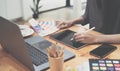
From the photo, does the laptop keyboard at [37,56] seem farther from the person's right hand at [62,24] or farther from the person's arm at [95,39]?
the person's right hand at [62,24]

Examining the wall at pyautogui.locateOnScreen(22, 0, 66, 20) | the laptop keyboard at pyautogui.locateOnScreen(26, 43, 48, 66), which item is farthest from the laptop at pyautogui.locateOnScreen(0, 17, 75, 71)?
the wall at pyautogui.locateOnScreen(22, 0, 66, 20)

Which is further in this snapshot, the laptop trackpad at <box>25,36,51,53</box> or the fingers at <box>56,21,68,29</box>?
the fingers at <box>56,21,68,29</box>

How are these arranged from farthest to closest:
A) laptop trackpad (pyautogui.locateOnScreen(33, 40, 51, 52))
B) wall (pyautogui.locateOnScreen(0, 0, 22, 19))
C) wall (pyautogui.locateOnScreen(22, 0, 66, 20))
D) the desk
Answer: wall (pyautogui.locateOnScreen(22, 0, 66, 20)) → wall (pyautogui.locateOnScreen(0, 0, 22, 19)) → laptop trackpad (pyautogui.locateOnScreen(33, 40, 51, 52)) → the desk

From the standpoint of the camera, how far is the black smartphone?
1255 millimetres

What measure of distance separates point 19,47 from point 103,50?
A: 522 millimetres

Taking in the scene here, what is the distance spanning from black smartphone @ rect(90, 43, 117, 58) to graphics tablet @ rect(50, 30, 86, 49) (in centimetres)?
12

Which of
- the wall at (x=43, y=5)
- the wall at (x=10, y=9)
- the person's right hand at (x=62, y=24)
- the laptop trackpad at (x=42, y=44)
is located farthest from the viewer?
the wall at (x=43, y=5)

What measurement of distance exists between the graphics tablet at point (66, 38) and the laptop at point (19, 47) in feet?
0.36

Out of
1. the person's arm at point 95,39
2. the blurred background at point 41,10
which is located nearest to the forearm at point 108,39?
the person's arm at point 95,39

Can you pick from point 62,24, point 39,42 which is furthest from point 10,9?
point 39,42

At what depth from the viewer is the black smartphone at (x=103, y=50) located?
125cm

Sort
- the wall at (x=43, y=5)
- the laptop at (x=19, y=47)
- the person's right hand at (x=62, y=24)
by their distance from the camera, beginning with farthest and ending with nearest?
1. the wall at (x=43, y=5)
2. the person's right hand at (x=62, y=24)
3. the laptop at (x=19, y=47)

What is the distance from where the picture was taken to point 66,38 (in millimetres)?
1494

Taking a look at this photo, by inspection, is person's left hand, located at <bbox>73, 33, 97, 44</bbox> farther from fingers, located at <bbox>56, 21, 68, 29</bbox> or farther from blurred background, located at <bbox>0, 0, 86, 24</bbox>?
blurred background, located at <bbox>0, 0, 86, 24</bbox>
